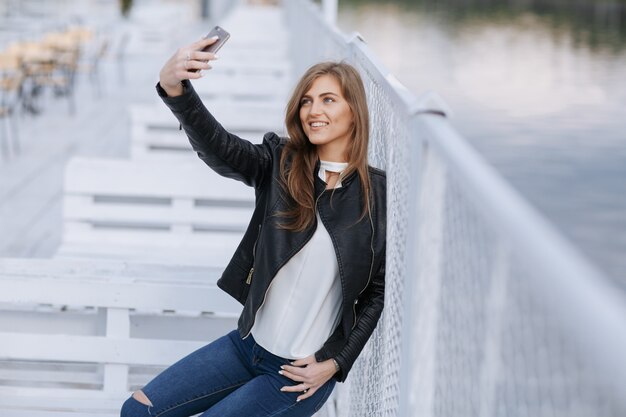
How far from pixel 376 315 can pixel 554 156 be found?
526 inches

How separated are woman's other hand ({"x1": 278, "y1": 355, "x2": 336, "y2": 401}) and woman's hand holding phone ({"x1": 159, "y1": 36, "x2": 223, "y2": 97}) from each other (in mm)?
740

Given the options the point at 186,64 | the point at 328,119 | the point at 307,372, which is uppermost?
the point at 186,64

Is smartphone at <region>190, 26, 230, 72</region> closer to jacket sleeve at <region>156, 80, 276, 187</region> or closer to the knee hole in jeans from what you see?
jacket sleeve at <region>156, 80, 276, 187</region>

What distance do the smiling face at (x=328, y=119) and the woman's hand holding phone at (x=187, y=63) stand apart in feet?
0.98

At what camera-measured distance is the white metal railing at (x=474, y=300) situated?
929 millimetres

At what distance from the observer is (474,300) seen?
1475 mm

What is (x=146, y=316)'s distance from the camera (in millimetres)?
3895

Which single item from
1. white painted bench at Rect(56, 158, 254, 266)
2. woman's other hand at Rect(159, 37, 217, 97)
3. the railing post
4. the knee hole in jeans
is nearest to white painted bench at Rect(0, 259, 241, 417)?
the knee hole in jeans

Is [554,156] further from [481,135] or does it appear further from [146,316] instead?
[146,316]

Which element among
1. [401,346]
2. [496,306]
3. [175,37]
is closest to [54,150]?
[401,346]

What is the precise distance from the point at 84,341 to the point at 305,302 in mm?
1145

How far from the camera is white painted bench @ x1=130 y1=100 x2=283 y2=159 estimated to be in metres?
7.41

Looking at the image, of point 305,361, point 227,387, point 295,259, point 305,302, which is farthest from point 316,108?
point 227,387

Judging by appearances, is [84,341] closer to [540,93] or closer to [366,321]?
[366,321]
